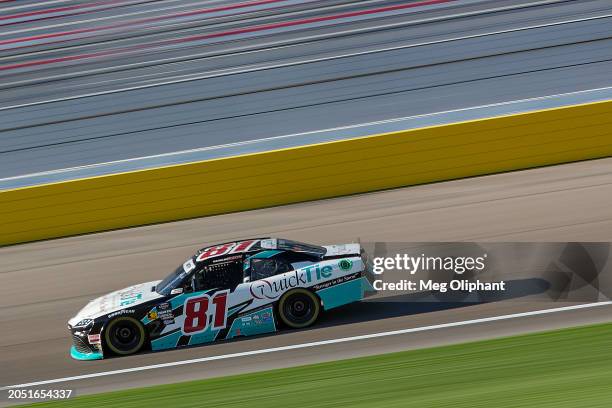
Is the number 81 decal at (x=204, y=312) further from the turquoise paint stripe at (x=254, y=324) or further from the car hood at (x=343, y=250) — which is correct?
the car hood at (x=343, y=250)

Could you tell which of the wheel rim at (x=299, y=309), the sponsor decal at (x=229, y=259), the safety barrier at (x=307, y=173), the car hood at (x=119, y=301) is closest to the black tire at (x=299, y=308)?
the wheel rim at (x=299, y=309)

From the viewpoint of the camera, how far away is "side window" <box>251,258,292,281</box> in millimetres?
9180

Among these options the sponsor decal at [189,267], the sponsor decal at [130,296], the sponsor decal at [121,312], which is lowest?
the sponsor decal at [121,312]

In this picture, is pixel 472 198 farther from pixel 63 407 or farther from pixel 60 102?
pixel 60 102

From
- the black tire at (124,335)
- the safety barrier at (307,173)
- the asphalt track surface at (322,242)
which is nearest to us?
the asphalt track surface at (322,242)

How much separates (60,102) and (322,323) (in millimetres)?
13082

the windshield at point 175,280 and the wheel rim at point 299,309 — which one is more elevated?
the windshield at point 175,280

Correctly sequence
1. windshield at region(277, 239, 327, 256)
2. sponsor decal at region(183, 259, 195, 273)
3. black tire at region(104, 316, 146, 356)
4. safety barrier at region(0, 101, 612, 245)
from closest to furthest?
1. black tire at region(104, 316, 146, 356)
2. sponsor decal at region(183, 259, 195, 273)
3. windshield at region(277, 239, 327, 256)
4. safety barrier at region(0, 101, 612, 245)

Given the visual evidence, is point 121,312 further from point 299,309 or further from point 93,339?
point 299,309

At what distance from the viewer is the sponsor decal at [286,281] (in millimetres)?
9078

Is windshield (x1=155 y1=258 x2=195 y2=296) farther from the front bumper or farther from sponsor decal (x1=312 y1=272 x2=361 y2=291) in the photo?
sponsor decal (x1=312 y1=272 x2=361 y2=291)

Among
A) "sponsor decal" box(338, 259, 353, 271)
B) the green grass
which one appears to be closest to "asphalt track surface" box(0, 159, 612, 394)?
the green grass

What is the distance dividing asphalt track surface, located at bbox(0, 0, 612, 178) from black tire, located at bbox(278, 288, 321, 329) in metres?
9.60

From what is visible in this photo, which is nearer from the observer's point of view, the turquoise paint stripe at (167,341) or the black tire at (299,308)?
the black tire at (299,308)
